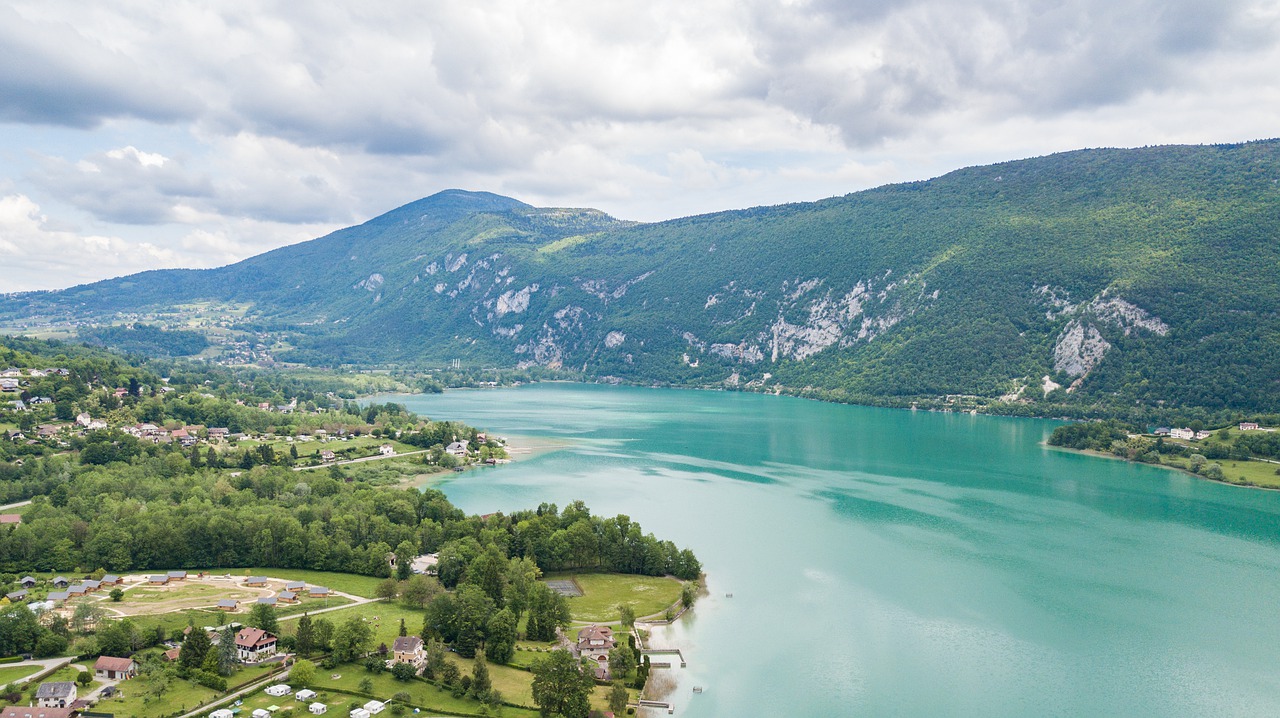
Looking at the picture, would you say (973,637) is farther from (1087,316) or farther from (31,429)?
(1087,316)

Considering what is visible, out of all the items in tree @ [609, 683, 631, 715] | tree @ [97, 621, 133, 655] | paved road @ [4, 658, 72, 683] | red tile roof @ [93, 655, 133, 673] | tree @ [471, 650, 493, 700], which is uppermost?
tree @ [97, 621, 133, 655]

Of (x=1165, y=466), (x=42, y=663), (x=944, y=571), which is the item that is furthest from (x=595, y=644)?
(x=1165, y=466)

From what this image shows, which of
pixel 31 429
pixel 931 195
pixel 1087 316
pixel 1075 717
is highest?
pixel 931 195

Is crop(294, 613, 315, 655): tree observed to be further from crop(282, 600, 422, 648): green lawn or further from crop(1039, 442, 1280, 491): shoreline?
crop(1039, 442, 1280, 491): shoreline

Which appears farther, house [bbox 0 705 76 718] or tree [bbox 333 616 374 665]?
tree [bbox 333 616 374 665]

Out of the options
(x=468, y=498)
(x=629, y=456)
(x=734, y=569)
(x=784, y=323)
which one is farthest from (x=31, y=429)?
(x=784, y=323)

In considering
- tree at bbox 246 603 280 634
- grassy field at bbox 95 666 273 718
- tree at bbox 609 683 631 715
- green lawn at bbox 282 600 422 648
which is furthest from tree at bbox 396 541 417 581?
tree at bbox 609 683 631 715

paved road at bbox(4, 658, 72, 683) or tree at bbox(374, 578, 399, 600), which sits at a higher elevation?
tree at bbox(374, 578, 399, 600)
